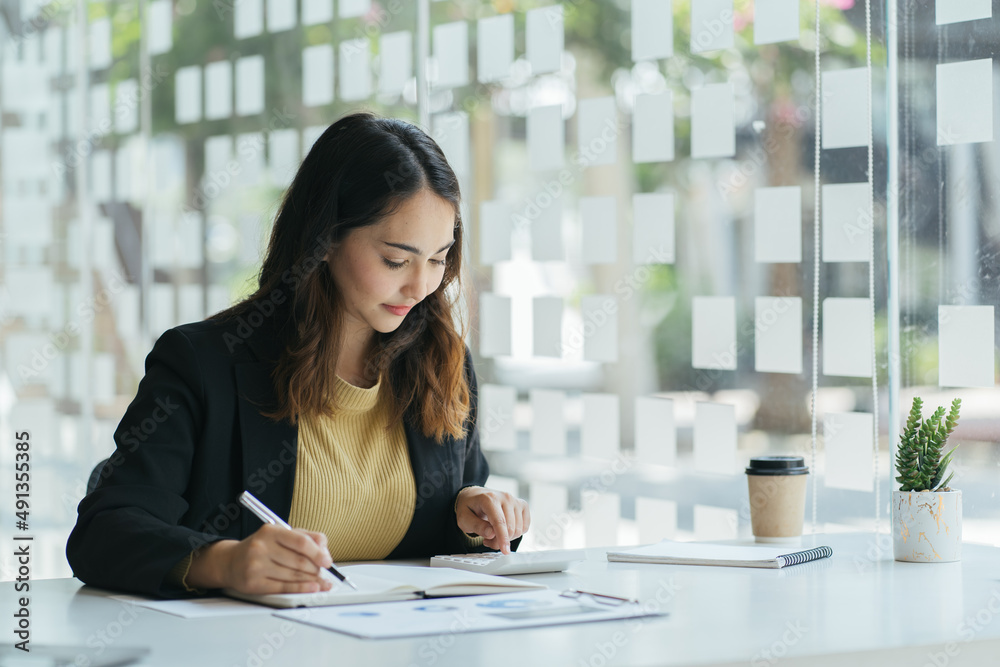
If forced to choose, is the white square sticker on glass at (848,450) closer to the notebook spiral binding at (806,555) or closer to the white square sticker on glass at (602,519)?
the notebook spiral binding at (806,555)

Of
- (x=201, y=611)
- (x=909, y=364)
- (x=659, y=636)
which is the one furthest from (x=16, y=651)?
(x=909, y=364)

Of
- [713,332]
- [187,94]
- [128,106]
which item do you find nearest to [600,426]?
[713,332]

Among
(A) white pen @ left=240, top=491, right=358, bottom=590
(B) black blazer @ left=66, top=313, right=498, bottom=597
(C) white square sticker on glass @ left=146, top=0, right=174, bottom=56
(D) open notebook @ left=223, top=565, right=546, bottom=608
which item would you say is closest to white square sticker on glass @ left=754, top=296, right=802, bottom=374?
(B) black blazer @ left=66, top=313, right=498, bottom=597

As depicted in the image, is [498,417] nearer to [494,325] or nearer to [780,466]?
[494,325]

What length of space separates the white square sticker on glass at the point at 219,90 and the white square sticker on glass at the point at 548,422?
153 cm

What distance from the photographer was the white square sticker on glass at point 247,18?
345 cm

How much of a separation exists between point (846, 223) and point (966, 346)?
342 millimetres

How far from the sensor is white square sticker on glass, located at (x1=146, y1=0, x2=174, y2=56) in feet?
12.0

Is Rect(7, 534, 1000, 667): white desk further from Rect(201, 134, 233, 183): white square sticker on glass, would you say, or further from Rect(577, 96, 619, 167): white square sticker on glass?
Rect(201, 134, 233, 183): white square sticker on glass

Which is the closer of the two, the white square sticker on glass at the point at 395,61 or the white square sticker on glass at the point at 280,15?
the white square sticker on glass at the point at 395,61

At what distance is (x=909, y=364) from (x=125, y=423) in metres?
1.42

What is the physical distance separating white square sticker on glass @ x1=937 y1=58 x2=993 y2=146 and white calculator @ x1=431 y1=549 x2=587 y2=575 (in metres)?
1.05

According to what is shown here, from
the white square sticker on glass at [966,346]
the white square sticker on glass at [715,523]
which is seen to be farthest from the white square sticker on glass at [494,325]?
the white square sticker on glass at [966,346]

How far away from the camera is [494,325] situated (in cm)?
287
